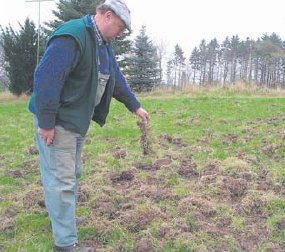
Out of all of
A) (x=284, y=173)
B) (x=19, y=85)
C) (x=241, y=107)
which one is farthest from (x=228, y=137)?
(x=19, y=85)

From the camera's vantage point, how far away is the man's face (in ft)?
→ 10.6

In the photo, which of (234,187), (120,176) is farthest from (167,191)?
(120,176)

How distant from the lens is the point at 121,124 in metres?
10.2

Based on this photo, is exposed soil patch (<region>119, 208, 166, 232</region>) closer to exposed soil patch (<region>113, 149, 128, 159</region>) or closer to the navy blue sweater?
the navy blue sweater

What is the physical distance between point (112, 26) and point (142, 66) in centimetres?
2272

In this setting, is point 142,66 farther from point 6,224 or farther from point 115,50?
point 6,224

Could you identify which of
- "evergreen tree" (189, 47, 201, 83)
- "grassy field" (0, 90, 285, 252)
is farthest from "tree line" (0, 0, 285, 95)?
"evergreen tree" (189, 47, 201, 83)

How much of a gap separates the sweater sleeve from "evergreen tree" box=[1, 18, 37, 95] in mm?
17461

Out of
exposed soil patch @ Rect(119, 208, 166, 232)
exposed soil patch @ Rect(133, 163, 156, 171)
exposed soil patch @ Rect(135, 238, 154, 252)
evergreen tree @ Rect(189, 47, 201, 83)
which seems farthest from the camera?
evergreen tree @ Rect(189, 47, 201, 83)

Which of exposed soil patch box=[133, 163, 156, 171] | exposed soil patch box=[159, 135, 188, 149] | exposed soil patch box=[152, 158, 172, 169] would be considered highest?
exposed soil patch box=[159, 135, 188, 149]

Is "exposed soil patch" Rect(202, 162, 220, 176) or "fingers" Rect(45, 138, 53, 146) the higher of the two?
"fingers" Rect(45, 138, 53, 146)

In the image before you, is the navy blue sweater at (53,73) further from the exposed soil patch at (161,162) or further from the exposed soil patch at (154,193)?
the exposed soil patch at (161,162)

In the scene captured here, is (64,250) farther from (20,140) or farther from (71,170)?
(20,140)

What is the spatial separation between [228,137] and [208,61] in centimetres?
5881
